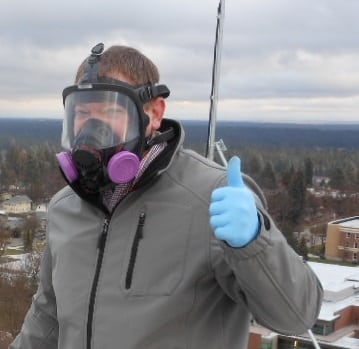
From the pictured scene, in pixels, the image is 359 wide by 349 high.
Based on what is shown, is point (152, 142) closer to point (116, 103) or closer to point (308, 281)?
point (116, 103)

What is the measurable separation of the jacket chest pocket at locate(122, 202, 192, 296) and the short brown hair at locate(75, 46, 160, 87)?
1.03 ft

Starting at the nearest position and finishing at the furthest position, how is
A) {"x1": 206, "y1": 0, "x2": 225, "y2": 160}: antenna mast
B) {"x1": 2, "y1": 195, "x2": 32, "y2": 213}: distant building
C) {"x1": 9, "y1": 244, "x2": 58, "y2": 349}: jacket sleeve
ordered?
{"x1": 9, "y1": 244, "x2": 58, "y2": 349}: jacket sleeve → {"x1": 206, "y1": 0, "x2": 225, "y2": 160}: antenna mast → {"x1": 2, "y1": 195, "x2": 32, "y2": 213}: distant building

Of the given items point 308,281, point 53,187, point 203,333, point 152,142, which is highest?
point 152,142

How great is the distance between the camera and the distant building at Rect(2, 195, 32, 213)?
3359cm

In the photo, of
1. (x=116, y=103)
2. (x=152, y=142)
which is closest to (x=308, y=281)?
(x=152, y=142)

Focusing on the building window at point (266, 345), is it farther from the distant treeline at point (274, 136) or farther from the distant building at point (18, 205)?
the distant treeline at point (274, 136)

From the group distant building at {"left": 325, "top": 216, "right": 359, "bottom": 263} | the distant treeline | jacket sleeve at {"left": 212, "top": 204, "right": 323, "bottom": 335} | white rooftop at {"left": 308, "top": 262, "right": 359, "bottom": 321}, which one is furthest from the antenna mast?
→ the distant treeline

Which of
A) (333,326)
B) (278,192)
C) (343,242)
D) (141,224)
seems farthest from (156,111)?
(278,192)

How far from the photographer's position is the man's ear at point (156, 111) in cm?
154

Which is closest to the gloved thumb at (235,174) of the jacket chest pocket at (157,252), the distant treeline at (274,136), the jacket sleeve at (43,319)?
the jacket chest pocket at (157,252)

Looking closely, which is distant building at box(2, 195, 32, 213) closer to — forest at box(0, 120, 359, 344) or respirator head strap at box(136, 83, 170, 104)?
forest at box(0, 120, 359, 344)

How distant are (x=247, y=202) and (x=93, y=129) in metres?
0.45

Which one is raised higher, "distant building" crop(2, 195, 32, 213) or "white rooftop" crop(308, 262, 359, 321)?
"white rooftop" crop(308, 262, 359, 321)

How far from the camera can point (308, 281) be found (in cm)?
132
